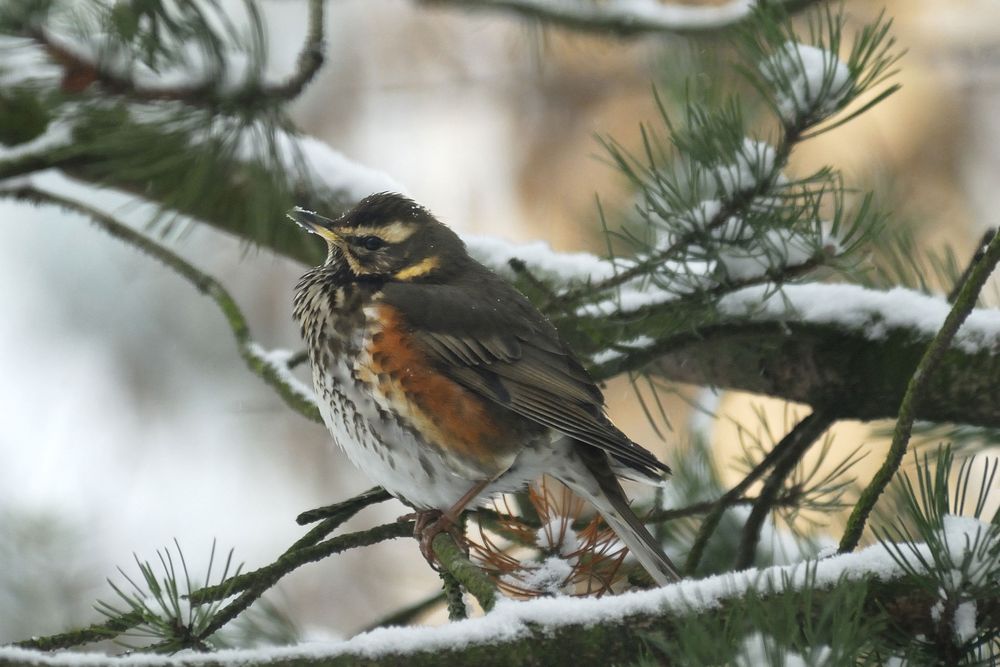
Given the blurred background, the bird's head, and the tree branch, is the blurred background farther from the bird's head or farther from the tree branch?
the tree branch

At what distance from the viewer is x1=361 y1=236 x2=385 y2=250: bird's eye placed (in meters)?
2.85

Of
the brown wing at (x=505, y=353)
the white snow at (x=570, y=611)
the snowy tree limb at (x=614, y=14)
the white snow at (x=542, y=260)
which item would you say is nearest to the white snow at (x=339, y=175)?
the white snow at (x=542, y=260)

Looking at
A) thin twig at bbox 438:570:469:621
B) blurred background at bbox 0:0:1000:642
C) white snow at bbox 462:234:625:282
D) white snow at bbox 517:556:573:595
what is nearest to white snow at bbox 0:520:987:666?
thin twig at bbox 438:570:469:621

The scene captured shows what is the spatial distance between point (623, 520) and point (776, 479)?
1.23 ft

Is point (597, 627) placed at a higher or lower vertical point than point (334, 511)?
lower

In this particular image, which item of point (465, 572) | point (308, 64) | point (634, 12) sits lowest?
point (465, 572)

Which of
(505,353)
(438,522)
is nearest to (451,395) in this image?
(505,353)

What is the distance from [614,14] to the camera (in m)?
3.60

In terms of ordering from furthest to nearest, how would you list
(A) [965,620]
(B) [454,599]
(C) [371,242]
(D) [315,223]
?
(C) [371,242] → (D) [315,223] → (B) [454,599] → (A) [965,620]

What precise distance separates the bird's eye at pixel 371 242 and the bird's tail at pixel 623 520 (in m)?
0.77

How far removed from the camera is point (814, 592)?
4.43 ft

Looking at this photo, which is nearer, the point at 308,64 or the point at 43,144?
the point at 308,64

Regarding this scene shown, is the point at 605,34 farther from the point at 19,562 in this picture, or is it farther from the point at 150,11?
the point at 19,562

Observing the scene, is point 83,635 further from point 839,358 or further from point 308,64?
point 839,358
